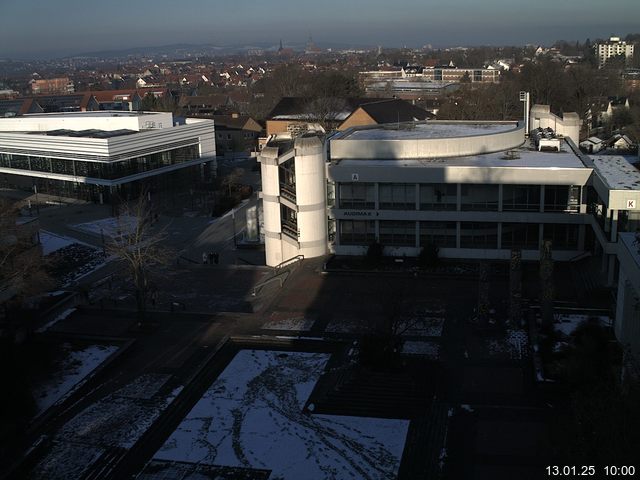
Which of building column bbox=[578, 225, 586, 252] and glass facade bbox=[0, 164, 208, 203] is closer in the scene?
building column bbox=[578, 225, 586, 252]

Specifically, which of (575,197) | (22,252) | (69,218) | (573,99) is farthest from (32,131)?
(573,99)

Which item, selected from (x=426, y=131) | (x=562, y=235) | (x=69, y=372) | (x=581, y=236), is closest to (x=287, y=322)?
(x=69, y=372)

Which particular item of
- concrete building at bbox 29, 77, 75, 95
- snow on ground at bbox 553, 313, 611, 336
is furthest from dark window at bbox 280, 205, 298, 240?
concrete building at bbox 29, 77, 75, 95

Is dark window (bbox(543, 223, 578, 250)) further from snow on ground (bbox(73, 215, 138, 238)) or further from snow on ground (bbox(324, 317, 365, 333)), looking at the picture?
snow on ground (bbox(73, 215, 138, 238))

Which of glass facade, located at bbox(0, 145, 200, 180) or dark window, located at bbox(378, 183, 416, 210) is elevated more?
dark window, located at bbox(378, 183, 416, 210)

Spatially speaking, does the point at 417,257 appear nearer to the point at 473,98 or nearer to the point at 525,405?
the point at 525,405

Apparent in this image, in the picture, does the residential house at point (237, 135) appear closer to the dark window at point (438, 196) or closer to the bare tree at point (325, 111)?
the bare tree at point (325, 111)
